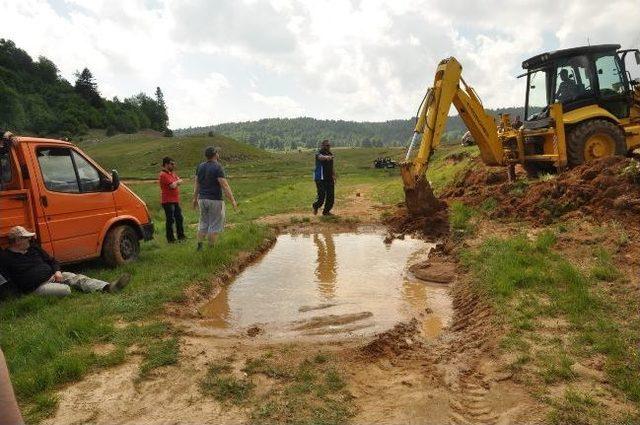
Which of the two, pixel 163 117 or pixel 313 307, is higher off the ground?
pixel 163 117

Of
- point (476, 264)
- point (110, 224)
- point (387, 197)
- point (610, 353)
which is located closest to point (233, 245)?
point (110, 224)

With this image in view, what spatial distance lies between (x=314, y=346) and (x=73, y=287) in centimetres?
409

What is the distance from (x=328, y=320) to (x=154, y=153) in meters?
55.8

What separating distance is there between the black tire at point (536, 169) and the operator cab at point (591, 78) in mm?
1415

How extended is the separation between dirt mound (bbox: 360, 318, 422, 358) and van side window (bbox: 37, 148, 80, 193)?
5.62 m

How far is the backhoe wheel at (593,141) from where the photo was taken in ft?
39.5

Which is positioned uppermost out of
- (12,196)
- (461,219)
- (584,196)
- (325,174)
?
(12,196)

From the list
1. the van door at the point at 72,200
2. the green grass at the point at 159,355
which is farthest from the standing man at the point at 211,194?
the green grass at the point at 159,355

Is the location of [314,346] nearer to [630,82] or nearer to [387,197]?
[630,82]

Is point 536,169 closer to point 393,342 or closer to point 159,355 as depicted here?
point 393,342

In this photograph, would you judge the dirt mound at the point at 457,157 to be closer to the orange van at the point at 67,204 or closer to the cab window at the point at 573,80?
the cab window at the point at 573,80

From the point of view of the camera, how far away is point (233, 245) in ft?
33.5

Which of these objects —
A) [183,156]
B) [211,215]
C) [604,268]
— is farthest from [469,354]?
[183,156]

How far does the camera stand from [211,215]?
31.8 feet
